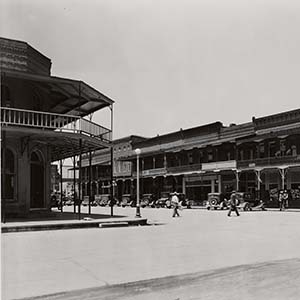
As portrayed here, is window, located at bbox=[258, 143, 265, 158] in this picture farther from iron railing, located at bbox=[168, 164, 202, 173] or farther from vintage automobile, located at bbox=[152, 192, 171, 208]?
vintage automobile, located at bbox=[152, 192, 171, 208]

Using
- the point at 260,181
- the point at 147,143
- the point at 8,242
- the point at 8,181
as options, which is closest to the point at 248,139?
the point at 260,181

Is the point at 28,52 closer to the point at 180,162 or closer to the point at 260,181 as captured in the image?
the point at 260,181

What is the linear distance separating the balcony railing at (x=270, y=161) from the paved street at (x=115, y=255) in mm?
23400

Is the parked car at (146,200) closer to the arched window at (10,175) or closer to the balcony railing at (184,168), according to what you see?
the balcony railing at (184,168)

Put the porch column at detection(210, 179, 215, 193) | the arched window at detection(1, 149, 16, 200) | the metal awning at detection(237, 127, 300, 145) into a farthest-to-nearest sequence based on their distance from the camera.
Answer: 1. the porch column at detection(210, 179, 215, 193)
2. the metal awning at detection(237, 127, 300, 145)
3. the arched window at detection(1, 149, 16, 200)

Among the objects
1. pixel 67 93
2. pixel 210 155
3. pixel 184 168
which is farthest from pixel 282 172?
pixel 67 93

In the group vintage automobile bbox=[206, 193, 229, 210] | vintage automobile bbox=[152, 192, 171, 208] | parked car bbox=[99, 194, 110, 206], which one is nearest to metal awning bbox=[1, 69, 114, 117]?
vintage automobile bbox=[206, 193, 229, 210]

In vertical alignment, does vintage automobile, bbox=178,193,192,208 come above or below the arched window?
below

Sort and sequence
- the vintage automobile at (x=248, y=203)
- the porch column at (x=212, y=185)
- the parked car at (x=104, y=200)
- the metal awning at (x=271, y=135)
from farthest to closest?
the parked car at (x=104, y=200)
the porch column at (x=212, y=185)
the metal awning at (x=271, y=135)
the vintage automobile at (x=248, y=203)

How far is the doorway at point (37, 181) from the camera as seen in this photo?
20.6 metres

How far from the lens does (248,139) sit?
42.4m

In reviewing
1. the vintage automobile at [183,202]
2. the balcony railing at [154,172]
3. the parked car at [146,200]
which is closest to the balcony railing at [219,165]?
the vintage automobile at [183,202]

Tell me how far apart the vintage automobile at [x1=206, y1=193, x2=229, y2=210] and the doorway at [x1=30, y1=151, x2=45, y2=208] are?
22.0m

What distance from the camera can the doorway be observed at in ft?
67.6
